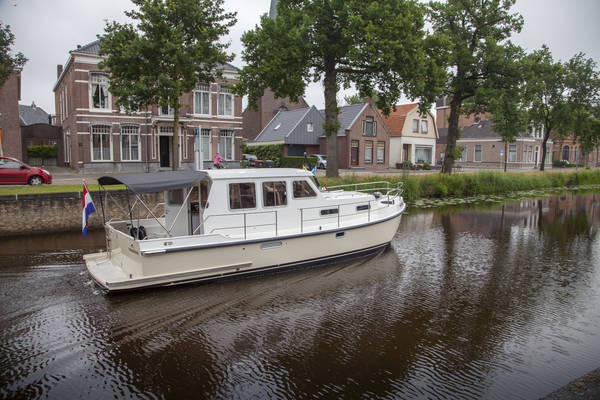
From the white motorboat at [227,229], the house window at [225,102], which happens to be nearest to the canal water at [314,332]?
the white motorboat at [227,229]

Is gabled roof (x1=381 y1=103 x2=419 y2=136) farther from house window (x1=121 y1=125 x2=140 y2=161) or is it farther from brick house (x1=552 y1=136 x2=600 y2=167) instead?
brick house (x1=552 y1=136 x2=600 y2=167)

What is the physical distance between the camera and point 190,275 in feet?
29.2

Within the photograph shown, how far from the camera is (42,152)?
1475 inches

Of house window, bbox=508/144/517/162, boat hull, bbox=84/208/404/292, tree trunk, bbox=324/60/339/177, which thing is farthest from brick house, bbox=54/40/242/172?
house window, bbox=508/144/517/162

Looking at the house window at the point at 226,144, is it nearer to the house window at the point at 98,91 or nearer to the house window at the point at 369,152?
the house window at the point at 98,91

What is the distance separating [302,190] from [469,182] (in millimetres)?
19715

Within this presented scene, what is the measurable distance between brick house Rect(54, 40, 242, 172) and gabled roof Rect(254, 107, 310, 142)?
27.8 ft

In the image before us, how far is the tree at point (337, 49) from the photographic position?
18.0 meters

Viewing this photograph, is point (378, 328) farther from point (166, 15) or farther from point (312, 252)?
point (166, 15)

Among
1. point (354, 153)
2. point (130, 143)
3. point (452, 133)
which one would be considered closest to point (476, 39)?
point (452, 133)

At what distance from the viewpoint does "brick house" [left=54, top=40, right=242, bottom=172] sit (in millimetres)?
27750

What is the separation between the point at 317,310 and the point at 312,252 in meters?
2.55

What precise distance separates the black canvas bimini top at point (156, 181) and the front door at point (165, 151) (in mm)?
22044

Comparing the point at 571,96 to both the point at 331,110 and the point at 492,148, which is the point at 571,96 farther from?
the point at 331,110
